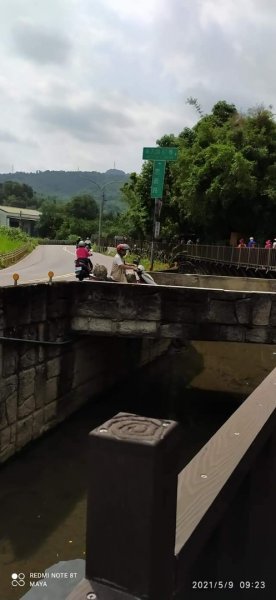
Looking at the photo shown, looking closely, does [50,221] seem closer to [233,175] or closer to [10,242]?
[10,242]

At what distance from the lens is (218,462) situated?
1.73 meters

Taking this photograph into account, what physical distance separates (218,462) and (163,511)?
61 cm

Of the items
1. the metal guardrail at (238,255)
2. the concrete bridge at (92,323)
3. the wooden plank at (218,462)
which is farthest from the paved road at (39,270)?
the wooden plank at (218,462)

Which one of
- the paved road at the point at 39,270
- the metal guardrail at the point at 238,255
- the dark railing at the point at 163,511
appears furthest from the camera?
the metal guardrail at the point at 238,255

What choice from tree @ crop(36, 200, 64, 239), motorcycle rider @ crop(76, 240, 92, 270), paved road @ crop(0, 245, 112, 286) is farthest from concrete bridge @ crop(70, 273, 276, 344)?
tree @ crop(36, 200, 64, 239)

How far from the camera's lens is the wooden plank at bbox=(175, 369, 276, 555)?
1.46m

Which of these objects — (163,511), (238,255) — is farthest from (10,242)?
(163,511)

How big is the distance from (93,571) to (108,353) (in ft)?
42.1

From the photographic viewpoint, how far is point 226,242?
3622cm

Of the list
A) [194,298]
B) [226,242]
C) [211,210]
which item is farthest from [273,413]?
[226,242]

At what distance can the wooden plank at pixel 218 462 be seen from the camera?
1464 mm

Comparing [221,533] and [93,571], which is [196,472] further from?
[93,571]

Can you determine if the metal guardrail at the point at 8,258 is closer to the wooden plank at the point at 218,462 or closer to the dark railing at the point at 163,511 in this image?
the wooden plank at the point at 218,462

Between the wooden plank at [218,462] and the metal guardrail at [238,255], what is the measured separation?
72.6 ft
